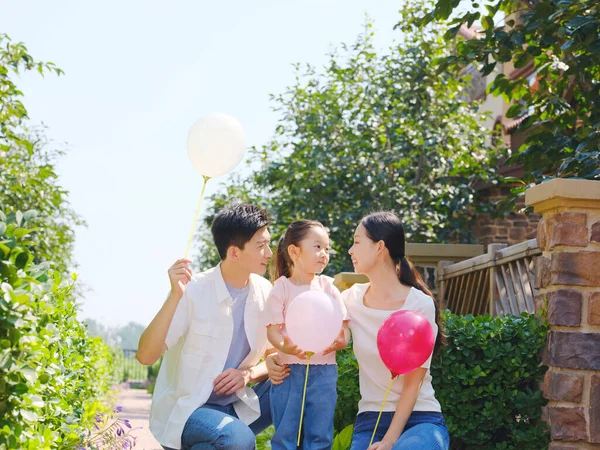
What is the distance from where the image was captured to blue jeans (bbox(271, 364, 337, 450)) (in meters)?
3.36

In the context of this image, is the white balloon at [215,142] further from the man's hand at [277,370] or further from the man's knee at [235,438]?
the man's knee at [235,438]

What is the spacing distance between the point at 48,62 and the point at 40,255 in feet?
11.3

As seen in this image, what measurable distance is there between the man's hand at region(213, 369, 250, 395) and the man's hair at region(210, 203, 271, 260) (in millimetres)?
502

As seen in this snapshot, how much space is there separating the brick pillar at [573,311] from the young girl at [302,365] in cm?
132

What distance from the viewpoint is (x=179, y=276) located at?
319cm

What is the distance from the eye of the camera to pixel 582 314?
4.16 meters

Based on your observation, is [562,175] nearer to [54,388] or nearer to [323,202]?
[54,388]

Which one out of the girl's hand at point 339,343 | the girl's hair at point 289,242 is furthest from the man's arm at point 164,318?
the girl's hand at point 339,343

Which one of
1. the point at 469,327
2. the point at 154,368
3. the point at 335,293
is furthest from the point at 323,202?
the point at 154,368

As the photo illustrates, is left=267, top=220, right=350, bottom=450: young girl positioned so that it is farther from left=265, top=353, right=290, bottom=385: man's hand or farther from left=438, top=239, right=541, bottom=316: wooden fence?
left=438, top=239, right=541, bottom=316: wooden fence

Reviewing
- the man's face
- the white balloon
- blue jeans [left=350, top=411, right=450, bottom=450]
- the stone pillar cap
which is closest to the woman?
blue jeans [left=350, top=411, right=450, bottom=450]

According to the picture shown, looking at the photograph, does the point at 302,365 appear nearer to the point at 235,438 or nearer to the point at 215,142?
the point at 235,438

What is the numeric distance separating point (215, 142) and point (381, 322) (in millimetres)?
1037

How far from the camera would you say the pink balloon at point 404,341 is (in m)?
3.03
